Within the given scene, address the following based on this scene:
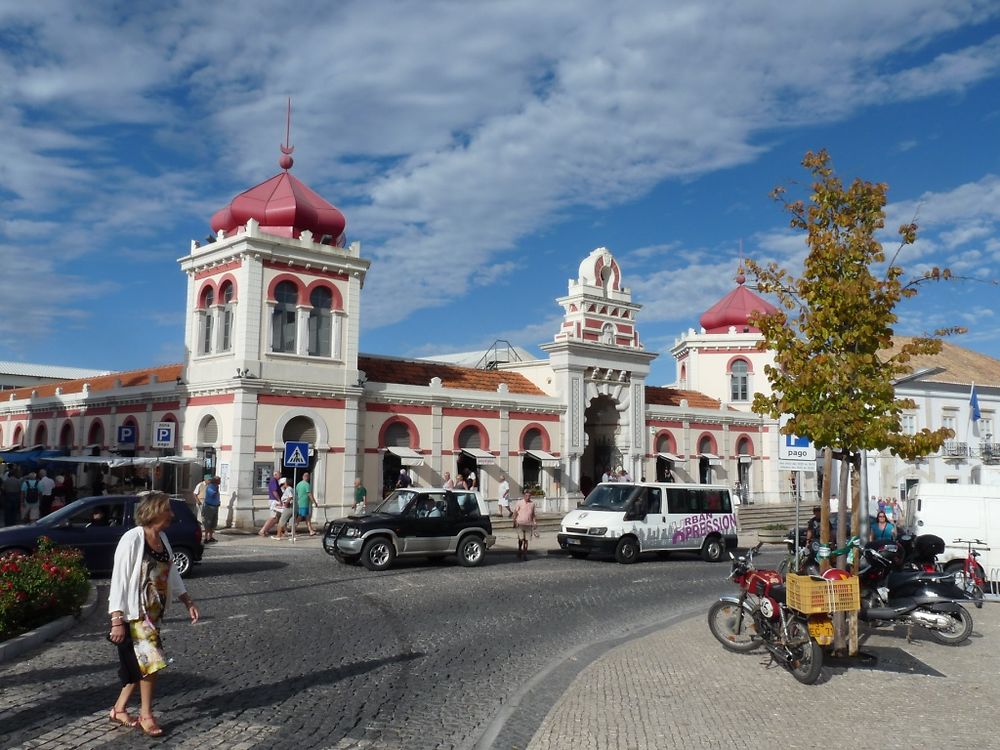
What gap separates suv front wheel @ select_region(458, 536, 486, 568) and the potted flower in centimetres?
1394

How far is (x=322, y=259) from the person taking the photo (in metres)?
26.3

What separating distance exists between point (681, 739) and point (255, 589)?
900cm

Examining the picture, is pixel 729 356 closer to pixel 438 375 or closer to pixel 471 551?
pixel 438 375

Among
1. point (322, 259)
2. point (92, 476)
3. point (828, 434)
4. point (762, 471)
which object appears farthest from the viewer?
point (762, 471)

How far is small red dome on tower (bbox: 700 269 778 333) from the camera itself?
42.6m

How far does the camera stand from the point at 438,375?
103ft

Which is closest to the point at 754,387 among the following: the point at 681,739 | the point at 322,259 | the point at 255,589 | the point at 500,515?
the point at 500,515

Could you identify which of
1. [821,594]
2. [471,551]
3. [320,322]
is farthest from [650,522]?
[320,322]

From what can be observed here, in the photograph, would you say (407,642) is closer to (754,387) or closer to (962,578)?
(962,578)

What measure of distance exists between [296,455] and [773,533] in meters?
18.3

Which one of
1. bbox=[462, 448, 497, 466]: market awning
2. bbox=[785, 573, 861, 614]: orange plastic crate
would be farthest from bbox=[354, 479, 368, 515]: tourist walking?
bbox=[785, 573, 861, 614]: orange plastic crate

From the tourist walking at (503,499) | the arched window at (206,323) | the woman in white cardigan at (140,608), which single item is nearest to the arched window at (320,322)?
the arched window at (206,323)

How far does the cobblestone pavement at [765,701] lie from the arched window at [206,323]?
20050 mm

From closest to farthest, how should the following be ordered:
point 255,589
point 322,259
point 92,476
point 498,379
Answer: point 255,589 → point 322,259 → point 92,476 → point 498,379
